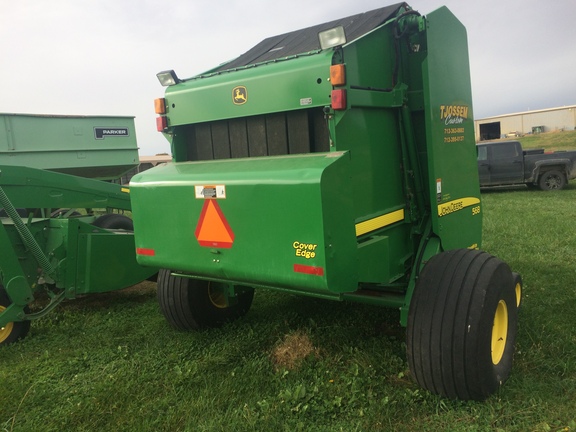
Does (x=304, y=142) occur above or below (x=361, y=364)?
above

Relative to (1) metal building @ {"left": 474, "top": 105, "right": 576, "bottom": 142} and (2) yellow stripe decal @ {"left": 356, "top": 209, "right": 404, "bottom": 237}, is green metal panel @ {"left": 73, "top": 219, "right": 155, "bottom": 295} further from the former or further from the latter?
(1) metal building @ {"left": 474, "top": 105, "right": 576, "bottom": 142}

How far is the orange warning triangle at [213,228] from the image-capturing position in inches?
112

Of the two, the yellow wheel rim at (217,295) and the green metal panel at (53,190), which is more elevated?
the green metal panel at (53,190)

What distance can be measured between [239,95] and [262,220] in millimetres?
873

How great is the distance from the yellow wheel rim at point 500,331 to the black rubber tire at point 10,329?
12.0ft

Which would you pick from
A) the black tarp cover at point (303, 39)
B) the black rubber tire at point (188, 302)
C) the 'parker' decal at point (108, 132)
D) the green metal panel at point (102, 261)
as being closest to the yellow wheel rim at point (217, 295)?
the black rubber tire at point (188, 302)

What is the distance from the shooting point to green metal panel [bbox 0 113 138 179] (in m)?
6.98

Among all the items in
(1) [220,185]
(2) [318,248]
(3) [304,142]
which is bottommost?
(2) [318,248]

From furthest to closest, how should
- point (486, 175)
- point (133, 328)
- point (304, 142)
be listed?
point (486, 175) → point (133, 328) → point (304, 142)

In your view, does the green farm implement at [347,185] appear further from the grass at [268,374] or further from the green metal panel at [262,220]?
the grass at [268,374]

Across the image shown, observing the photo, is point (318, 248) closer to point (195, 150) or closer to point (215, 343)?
point (195, 150)

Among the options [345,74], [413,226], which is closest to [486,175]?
[413,226]

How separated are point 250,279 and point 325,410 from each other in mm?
874

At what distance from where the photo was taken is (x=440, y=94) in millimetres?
3309
